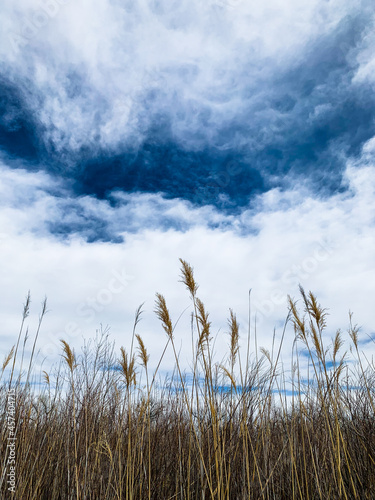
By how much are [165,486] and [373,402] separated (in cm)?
225

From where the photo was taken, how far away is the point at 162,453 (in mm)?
3766

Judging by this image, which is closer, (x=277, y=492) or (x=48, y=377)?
(x=277, y=492)

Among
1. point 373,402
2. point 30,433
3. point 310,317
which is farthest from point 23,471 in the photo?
point 373,402

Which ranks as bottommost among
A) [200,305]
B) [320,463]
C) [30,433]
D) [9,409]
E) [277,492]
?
[277,492]

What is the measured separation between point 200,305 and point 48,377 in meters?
2.82

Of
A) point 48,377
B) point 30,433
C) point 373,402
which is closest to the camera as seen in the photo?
point 373,402

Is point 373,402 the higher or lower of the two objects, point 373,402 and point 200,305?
the lower

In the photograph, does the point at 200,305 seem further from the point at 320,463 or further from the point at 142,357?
the point at 320,463

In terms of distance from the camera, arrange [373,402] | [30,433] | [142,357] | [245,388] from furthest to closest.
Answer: [30,433] → [373,402] → [142,357] → [245,388]

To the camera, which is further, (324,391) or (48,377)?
(48,377)

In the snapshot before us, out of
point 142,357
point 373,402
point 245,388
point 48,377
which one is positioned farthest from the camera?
point 48,377

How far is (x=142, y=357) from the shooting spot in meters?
3.19

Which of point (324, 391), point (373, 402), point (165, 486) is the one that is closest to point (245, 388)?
point (324, 391)

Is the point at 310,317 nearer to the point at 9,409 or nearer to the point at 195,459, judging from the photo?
the point at 195,459
